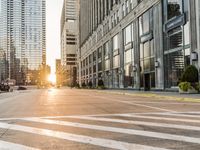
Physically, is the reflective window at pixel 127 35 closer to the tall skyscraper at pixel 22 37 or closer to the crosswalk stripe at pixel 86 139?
the crosswalk stripe at pixel 86 139

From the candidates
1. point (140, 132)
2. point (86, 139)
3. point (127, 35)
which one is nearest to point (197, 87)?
point (140, 132)

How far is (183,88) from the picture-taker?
95.1ft

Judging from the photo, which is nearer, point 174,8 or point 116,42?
point 174,8

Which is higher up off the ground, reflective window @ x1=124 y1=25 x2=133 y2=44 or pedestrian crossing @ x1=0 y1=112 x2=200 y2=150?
reflective window @ x1=124 y1=25 x2=133 y2=44

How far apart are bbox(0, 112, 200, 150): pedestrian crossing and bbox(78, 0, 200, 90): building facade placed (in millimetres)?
19788

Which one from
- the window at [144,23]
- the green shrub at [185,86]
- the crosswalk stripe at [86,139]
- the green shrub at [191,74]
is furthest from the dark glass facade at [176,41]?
the crosswalk stripe at [86,139]

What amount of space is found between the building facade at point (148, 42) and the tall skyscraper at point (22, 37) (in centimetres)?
10553

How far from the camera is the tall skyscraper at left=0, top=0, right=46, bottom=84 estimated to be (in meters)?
177

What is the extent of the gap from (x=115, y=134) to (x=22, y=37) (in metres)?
185

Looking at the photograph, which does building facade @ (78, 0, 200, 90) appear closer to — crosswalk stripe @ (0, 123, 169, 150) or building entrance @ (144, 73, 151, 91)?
building entrance @ (144, 73, 151, 91)

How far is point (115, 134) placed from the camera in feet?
29.0

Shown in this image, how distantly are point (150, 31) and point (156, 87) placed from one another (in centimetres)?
672

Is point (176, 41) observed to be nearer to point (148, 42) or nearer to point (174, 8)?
point (174, 8)

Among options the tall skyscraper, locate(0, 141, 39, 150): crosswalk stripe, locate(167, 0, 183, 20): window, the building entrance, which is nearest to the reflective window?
the building entrance
